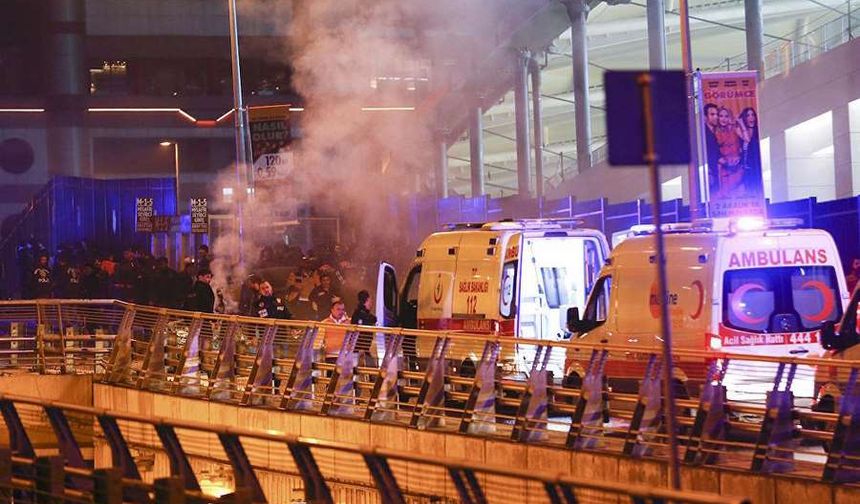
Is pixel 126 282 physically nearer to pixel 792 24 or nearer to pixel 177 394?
pixel 177 394

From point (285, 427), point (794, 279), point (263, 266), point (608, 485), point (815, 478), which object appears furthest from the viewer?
point (263, 266)

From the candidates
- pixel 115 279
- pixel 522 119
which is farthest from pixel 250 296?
pixel 522 119

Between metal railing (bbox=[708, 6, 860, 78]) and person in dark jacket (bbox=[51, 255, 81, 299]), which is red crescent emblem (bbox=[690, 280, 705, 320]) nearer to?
metal railing (bbox=[708, 6, 860, 78])

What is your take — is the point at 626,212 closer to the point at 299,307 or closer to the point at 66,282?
the point at 299,307

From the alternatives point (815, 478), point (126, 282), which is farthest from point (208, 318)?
point (815, 478)

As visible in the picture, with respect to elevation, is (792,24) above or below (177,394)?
above

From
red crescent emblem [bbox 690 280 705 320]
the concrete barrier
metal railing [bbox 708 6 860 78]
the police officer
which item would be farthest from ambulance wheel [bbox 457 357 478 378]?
→ metal railing [bbox 708 6 860 78]

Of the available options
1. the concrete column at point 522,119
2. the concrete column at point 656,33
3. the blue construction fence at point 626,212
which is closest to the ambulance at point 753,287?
the blue construction fence at point 626,212

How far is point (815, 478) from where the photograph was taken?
9680 millimetres

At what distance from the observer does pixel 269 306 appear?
62.7 ft

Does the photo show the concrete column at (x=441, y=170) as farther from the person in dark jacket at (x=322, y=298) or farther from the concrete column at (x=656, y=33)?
the person in dark jacket at (x=322, y=298)

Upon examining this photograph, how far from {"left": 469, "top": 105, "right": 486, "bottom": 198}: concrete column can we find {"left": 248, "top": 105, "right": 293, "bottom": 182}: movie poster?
16.9 metres

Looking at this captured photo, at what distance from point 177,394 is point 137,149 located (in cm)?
4071

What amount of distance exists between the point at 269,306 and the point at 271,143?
798 cm
